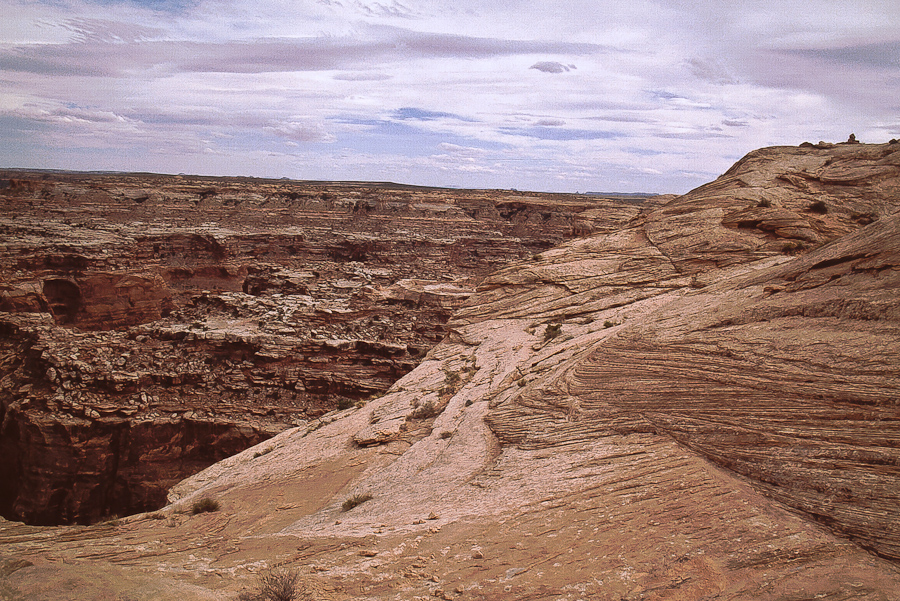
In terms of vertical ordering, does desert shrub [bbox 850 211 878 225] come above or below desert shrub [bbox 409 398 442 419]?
above

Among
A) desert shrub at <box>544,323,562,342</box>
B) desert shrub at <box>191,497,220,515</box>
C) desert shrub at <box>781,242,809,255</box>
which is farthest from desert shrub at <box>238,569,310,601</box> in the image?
desert shrub at <box>781,242,809,255</box>

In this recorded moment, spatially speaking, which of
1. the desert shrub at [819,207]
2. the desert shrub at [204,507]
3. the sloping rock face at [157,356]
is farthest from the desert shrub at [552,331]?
the desert shrub at [819,207]

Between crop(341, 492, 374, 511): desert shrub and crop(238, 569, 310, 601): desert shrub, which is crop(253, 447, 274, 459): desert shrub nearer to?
crop(341, 492, 374, 511): desert shrub

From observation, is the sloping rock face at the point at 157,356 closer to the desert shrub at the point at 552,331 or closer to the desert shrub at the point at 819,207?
the desert shrub at the point at 552,331

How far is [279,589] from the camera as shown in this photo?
5.11 metres

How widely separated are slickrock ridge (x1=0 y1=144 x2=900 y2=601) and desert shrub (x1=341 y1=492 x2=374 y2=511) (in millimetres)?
141

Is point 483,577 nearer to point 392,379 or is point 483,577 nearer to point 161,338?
point 392,379

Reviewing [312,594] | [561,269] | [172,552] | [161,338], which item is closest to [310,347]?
[161,338]

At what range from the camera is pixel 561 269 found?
53.2ft

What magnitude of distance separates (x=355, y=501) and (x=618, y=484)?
425cm

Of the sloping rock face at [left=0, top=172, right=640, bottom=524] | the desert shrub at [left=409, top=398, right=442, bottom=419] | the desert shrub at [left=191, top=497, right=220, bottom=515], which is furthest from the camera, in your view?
the sloping rock face at [left=0, top=172, right=640, bottom=524]

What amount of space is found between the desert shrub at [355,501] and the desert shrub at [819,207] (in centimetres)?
1353

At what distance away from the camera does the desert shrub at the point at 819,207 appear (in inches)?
566

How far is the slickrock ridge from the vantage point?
5.00m
